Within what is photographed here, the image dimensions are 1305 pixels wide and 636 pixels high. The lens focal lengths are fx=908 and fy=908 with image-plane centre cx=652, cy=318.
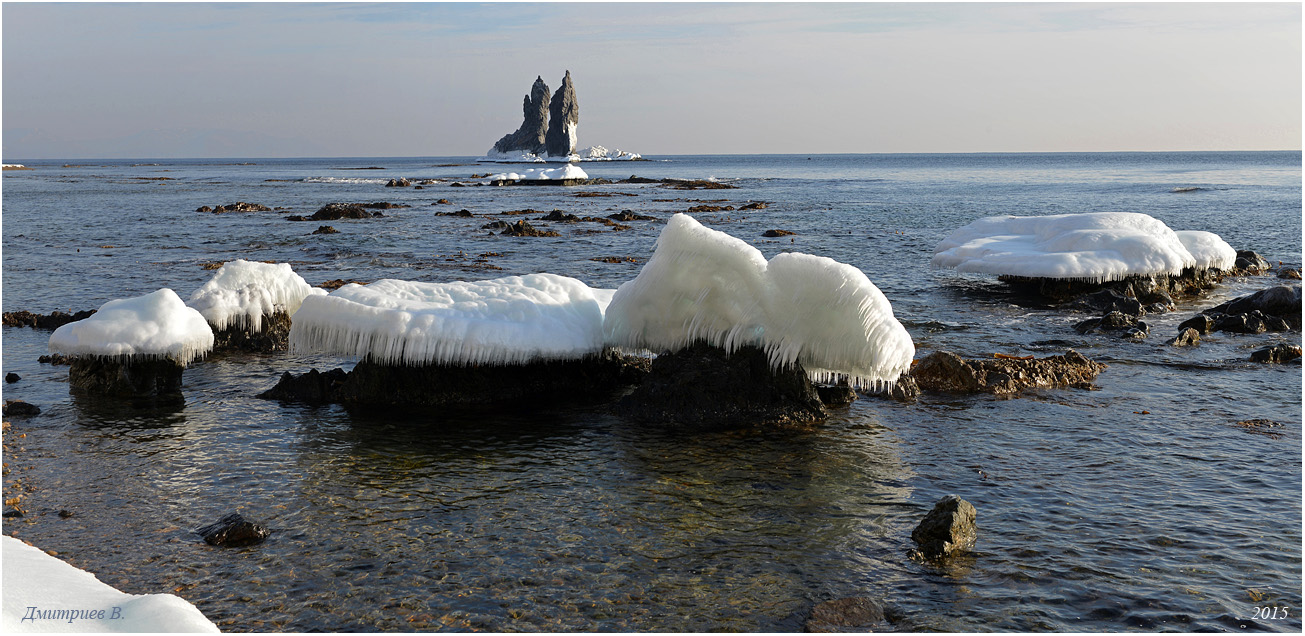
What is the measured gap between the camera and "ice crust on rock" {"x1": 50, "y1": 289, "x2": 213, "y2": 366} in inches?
608

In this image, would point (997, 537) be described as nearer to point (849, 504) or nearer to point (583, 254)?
point (849, 504)

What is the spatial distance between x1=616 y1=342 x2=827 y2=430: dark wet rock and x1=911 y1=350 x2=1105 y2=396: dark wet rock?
3349 mm

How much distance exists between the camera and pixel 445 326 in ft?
48.1

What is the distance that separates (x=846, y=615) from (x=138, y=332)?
13002 mm

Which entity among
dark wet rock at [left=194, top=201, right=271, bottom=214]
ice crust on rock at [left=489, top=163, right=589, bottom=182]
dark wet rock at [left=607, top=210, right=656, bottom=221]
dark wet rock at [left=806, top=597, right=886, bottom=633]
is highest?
ice crust on rock at [left=489, top=163, right=589, bottom=182]

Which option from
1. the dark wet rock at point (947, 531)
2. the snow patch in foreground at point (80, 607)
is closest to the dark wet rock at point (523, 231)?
the dark wet rock at point (947, 531)

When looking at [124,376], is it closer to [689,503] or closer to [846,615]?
[689,503]

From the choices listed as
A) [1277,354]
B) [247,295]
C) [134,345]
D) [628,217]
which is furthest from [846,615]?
[628,217]

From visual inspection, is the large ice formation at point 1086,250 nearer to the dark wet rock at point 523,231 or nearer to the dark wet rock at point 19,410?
the dark wet rock at point 523,231

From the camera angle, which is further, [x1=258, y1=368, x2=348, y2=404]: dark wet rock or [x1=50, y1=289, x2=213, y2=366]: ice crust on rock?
[x1=258, y1=368, x2=348, y2=404]: dark wet rock

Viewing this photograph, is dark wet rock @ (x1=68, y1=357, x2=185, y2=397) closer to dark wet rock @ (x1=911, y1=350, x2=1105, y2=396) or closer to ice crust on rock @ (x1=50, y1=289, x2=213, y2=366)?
ice crust on rock @ (x1=50, y1=289, x2=213, y2=366)

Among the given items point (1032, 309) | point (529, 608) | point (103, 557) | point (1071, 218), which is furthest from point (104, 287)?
point (1071, 218)

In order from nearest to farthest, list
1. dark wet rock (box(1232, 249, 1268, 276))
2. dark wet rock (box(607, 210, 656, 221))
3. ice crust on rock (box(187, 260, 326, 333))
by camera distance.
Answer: ice crust on rock (box(187, 260, 326, 333)), dark wet rock (box(1232, 249, 1268, 276)), dark wet rock (box(607, 210, 656, 221))

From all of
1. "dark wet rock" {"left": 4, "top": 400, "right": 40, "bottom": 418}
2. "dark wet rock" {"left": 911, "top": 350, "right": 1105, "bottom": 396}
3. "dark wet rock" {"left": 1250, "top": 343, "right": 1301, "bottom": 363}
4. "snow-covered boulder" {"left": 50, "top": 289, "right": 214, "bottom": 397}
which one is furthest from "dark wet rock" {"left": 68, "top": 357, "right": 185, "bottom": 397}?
"dark wet rock" {"left": 1250, "top": 343, "right": 1301, "bottom": 363}
